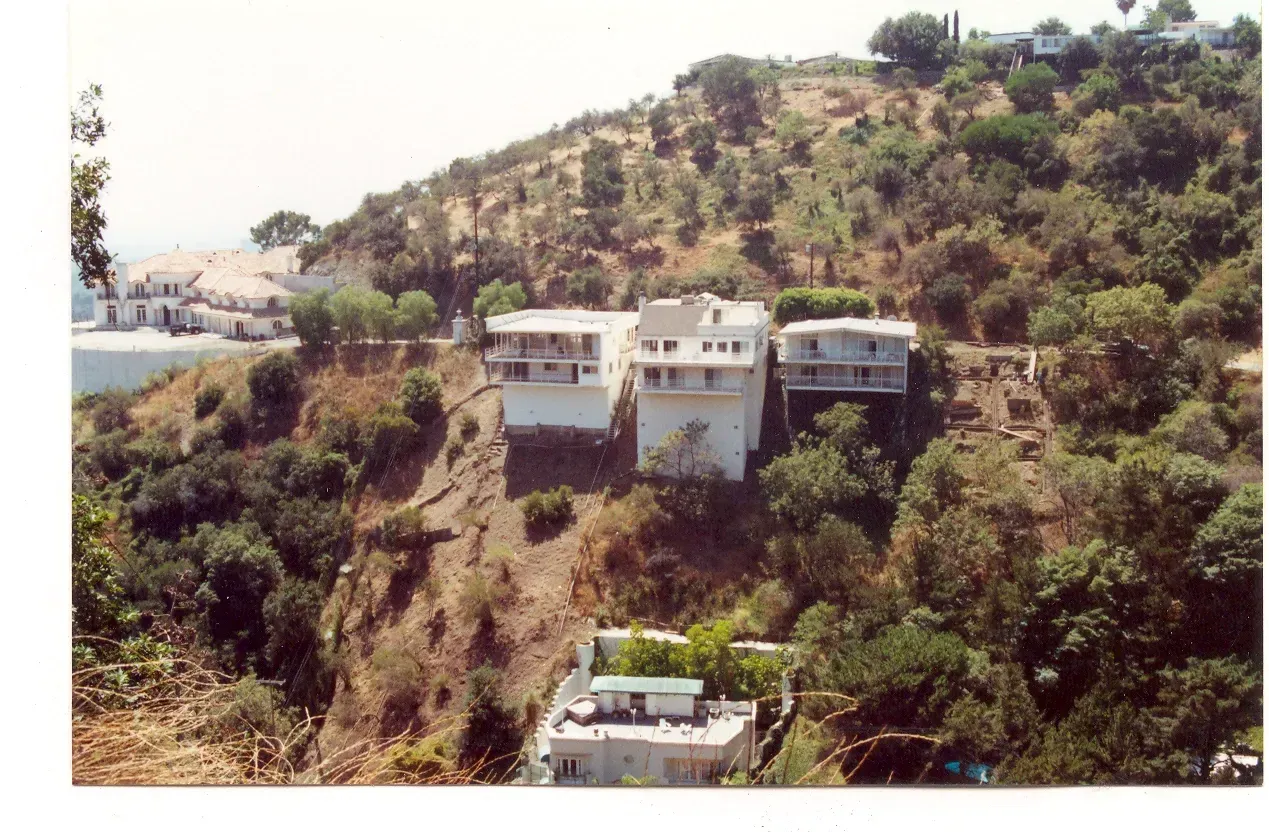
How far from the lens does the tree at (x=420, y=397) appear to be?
16.5 meters

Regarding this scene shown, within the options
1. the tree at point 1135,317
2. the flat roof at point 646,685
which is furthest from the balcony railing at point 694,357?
the tree at point 1135,317

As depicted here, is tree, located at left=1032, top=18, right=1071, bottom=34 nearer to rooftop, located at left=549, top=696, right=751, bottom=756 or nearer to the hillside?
the hillside

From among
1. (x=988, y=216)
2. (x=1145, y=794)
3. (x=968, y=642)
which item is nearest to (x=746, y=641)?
(x=968, y=642)

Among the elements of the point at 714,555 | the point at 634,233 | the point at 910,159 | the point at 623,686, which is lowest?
the point at 623,686

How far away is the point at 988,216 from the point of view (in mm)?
19469

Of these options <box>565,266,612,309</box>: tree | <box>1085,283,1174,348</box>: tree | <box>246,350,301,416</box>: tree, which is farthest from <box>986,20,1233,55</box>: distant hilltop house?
<box>246,350,301,416</box>: tree

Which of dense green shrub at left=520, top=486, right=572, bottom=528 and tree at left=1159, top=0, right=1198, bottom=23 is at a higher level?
tree at left=1159, top=0, right=1198, bottom=23

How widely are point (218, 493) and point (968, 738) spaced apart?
1080cm

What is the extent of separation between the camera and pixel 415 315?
729 inches

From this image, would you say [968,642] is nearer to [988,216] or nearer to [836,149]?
[988,216]

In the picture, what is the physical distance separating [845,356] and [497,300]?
21.2ft

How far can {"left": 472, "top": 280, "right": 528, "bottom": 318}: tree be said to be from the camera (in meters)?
18.4

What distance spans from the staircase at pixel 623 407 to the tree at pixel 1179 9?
18.7 meters

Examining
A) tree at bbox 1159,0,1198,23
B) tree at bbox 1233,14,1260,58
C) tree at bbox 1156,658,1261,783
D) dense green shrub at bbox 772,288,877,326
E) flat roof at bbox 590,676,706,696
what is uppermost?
tree at bbox 1159,0,1198,23
